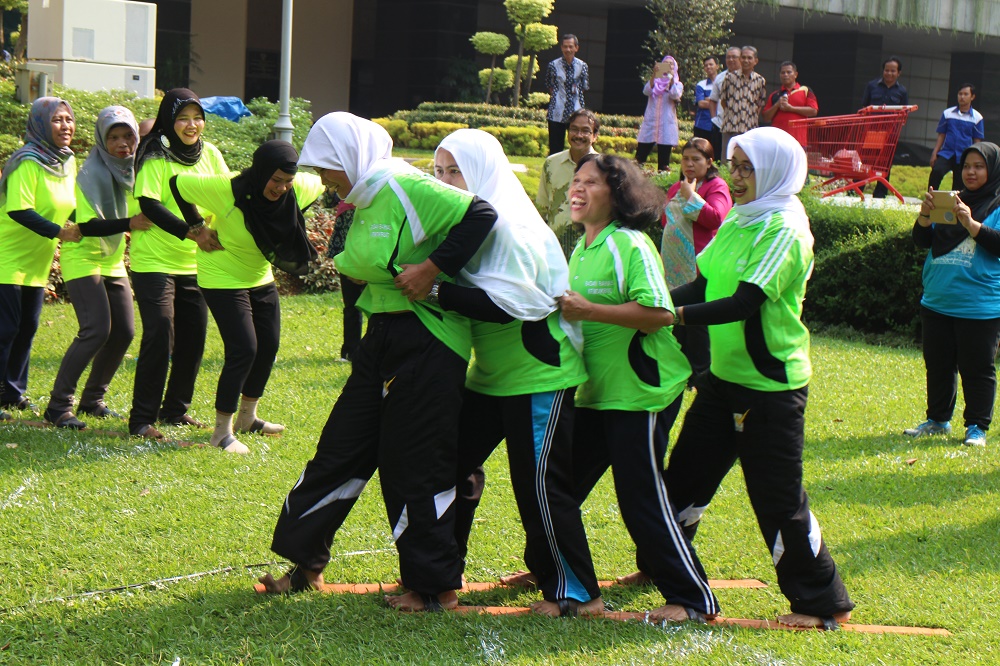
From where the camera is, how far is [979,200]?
7.88 metres

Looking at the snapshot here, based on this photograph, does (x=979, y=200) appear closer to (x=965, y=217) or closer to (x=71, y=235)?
(x=965, y=217)

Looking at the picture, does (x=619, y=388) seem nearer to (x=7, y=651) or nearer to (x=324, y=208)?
(x=7, y=651)

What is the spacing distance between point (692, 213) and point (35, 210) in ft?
14.5

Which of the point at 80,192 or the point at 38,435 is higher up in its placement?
the point at 80,192

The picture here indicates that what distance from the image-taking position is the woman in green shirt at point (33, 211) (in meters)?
7.21

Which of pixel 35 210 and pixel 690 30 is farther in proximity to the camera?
pixel 690 30

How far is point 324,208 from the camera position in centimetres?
1438

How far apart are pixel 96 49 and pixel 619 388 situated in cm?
1297

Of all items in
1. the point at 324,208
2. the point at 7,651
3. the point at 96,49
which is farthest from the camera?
the point at 96,49

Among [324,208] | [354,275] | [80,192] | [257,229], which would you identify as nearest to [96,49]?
[324,208]

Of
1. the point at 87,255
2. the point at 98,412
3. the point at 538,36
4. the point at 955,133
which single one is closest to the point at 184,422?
the point at 98,412

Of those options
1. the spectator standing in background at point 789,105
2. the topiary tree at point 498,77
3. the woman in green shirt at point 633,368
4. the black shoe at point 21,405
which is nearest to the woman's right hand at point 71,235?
the black shoe at point 21,405

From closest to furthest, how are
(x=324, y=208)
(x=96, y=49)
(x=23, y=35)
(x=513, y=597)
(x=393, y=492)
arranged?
(x=393, y=492) < (x=513, y=597) < (x=324, y=208) < (x=96, y=49) < (x=23, y=35)

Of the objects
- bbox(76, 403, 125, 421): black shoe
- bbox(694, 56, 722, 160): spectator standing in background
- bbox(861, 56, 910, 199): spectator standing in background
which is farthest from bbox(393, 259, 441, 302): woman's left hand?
bbox(861, 56, 910, 199): spectator standing in background
